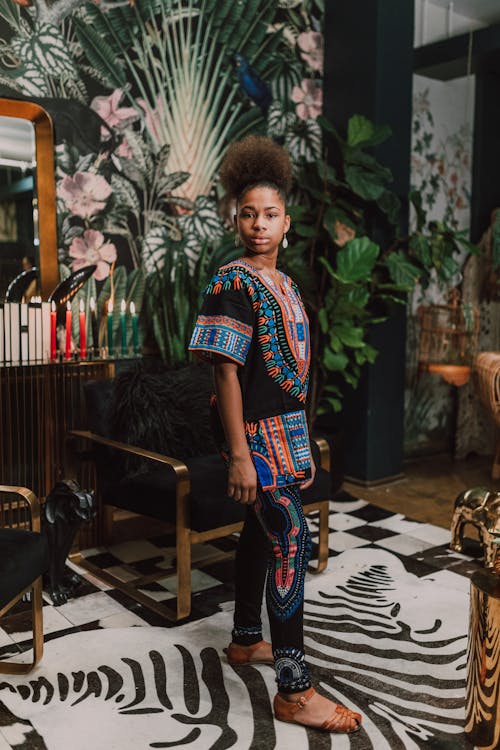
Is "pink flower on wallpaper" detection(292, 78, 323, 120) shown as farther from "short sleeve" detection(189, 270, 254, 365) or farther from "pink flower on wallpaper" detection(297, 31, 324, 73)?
"short sleeve" detection(189, 270, 254, 365)

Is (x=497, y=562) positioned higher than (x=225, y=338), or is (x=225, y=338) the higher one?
(x=225, y=338)

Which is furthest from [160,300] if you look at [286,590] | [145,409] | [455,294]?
[455,294]

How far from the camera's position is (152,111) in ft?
12.3

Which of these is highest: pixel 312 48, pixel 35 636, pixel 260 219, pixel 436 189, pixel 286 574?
pixel 312 48

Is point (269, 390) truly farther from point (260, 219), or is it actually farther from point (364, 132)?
point (364, 132)

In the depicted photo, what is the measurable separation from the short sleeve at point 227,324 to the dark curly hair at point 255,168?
10.8 inches

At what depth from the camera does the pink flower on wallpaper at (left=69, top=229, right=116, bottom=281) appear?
11.7 feet

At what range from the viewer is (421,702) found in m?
2.07

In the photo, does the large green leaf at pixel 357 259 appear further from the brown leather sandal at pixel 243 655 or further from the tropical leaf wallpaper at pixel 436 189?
the brown leather sandal at pixel 243 655

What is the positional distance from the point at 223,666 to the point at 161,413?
3.66 ft

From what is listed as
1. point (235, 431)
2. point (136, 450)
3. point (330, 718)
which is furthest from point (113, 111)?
point (330, 718)

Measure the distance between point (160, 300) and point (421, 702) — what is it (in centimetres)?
241

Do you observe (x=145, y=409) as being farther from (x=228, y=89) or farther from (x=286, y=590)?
(x=228, y=89)

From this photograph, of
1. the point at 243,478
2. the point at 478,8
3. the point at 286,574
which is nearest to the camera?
the point at 243,478
